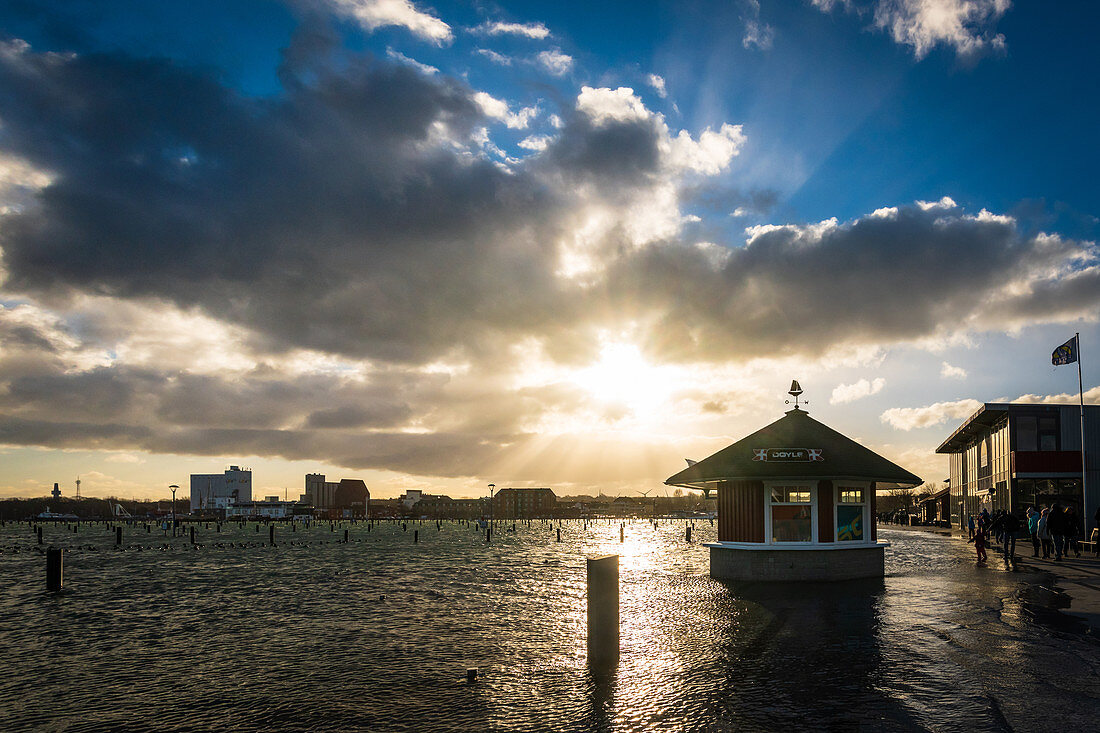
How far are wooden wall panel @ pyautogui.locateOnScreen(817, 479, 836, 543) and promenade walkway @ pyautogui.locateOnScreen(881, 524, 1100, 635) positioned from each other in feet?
20.7

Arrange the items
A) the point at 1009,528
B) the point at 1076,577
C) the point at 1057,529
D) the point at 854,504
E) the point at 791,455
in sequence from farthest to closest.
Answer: the point at 1009,528, the point at 1057,529, the point at 854,504, the point at 791,455, the point at 1076,577

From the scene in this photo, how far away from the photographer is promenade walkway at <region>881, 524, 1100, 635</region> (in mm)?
16547

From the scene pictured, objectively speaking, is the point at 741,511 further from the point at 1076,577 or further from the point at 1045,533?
the point at 1045,533

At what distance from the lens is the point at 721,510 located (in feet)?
87.6

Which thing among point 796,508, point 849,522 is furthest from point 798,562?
point 849,522

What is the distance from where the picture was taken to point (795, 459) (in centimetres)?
2445

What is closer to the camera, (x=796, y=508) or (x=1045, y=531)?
(x=796, y=508)

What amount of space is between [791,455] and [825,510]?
2.25m

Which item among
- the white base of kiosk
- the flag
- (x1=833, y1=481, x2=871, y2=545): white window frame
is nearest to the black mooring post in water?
the white base of kiosk

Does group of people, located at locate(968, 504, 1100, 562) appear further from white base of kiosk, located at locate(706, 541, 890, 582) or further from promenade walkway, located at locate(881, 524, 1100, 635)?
white base of kiosk, located at locate(706, 541, 890, 582)

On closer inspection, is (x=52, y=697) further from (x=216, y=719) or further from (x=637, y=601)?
(x=637, y=601)

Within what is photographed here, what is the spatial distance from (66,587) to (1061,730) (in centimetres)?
3620

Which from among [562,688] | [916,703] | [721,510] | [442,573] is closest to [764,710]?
[916,703]

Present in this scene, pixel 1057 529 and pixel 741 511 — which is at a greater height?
pixel 741 511
